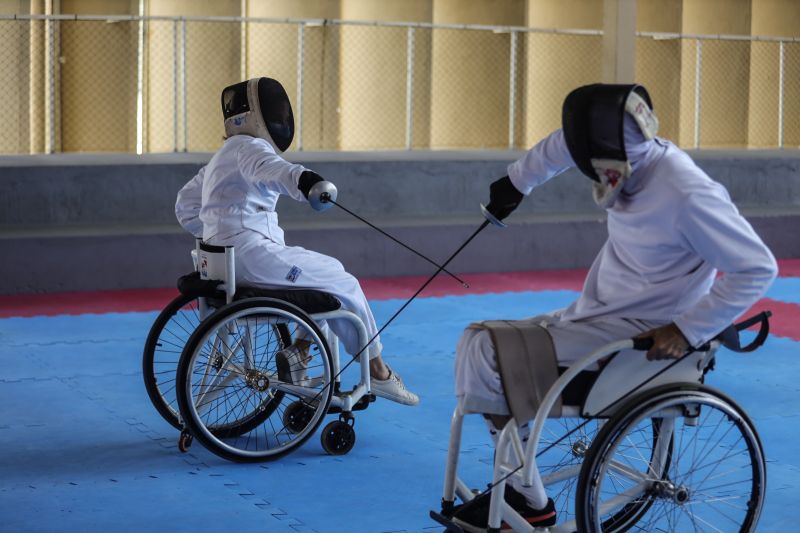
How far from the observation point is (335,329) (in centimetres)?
488

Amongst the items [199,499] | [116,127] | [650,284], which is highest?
[116,127]

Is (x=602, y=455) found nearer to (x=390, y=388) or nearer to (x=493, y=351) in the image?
(x=493, y=351)

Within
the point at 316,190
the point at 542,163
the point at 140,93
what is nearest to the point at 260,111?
the point at 316,190

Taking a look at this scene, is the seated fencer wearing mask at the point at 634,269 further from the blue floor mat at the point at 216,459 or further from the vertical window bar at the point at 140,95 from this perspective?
the vertical window bar at the point at 140,95

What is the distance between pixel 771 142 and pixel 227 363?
1348 cm

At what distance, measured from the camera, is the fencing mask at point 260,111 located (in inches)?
193

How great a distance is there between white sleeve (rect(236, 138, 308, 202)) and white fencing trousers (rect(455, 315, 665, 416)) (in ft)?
4.14

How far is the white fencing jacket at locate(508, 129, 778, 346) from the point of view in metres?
3.21

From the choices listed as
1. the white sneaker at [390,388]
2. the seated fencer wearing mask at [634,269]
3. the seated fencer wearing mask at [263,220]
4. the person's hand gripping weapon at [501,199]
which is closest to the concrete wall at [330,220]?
the seated fencer wearing mask at [263,220]

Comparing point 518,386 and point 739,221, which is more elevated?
point 739,221

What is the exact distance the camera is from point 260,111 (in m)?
4.89

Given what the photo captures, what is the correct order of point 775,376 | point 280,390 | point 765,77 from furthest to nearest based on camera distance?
point 765,77
point 775,376
point 280,390

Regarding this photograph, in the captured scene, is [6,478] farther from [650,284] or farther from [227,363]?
[650,284]

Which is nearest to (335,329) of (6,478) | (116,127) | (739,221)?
(6,478)
